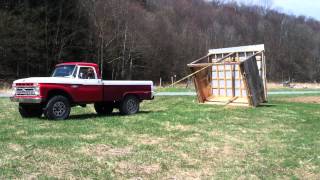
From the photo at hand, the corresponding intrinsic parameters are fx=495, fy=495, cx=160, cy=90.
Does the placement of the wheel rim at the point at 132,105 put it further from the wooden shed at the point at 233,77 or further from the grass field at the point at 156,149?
the wooden shed at the point at 233,77

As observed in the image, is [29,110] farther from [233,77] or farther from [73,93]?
[233,77]

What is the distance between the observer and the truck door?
16.4 m

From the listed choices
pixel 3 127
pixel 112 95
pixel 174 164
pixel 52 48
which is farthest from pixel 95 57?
pixel 174 164

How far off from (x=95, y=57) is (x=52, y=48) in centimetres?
796

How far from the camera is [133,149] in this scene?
35.6 feet

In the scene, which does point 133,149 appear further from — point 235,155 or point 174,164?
point 235,155

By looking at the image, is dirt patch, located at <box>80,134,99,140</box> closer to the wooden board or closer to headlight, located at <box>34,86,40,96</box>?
headlight, located at <box>34,86,40,96</box>

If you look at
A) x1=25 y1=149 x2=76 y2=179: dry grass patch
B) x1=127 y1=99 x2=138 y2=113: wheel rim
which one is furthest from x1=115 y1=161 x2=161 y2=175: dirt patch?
x1=127 y1=99 x2=138 y2=113: wheel rim

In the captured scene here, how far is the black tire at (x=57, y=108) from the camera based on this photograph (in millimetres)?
15367

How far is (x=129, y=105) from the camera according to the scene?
18.3m

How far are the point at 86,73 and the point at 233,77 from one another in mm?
10428

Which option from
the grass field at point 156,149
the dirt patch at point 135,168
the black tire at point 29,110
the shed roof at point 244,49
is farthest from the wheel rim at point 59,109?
the shed roof at point 244,49

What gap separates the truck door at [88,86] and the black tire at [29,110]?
4.57 ft

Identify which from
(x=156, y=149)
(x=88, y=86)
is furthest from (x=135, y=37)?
(x=156, y=149)
